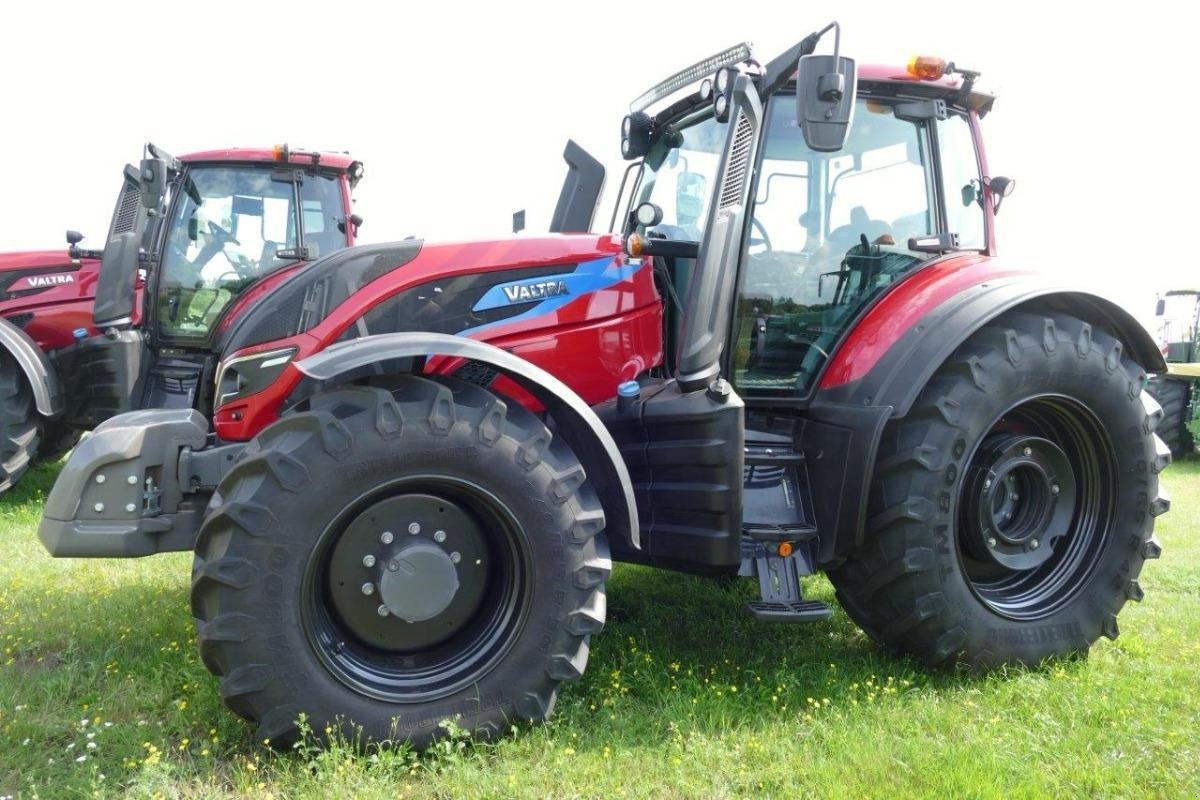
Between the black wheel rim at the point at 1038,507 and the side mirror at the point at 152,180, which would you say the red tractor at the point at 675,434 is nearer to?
the black wheel rim at the point at 1038,507

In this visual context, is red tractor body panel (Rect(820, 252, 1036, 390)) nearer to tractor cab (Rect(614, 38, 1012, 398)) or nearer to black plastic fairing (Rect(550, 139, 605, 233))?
tractor cab (Rect(614, 38, 1012, 398))

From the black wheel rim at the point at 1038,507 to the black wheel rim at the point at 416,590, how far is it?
6.05ft

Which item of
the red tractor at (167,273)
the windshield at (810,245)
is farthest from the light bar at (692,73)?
the red tractor at (167,273)

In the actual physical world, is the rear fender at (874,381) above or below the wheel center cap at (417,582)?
above

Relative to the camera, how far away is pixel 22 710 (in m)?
3.12

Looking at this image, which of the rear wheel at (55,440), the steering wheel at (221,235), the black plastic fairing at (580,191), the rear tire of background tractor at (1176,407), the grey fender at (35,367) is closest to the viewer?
the black plastic fairing at (580,191)

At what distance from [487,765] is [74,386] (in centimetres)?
610

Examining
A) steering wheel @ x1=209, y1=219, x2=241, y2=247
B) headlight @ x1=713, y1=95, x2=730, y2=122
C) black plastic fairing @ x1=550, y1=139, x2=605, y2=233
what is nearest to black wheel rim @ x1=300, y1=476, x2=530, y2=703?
headlight @ x1=713, y1=95, x2=730, y2=122

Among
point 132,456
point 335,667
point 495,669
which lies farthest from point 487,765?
point 132,456

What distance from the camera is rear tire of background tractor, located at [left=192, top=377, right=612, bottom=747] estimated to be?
2598mm

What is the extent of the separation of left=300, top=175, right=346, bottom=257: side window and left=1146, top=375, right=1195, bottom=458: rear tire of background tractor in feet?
34.6

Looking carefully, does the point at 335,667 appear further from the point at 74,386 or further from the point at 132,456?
the point at 74,386

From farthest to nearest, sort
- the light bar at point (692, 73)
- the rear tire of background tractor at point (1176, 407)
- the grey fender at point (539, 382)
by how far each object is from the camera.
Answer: the rear tire of background tractor at point (1176, 407)
the light bar at point (692, 73)
the grey fender at point (539, 382)

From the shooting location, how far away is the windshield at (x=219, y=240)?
7711 mm
